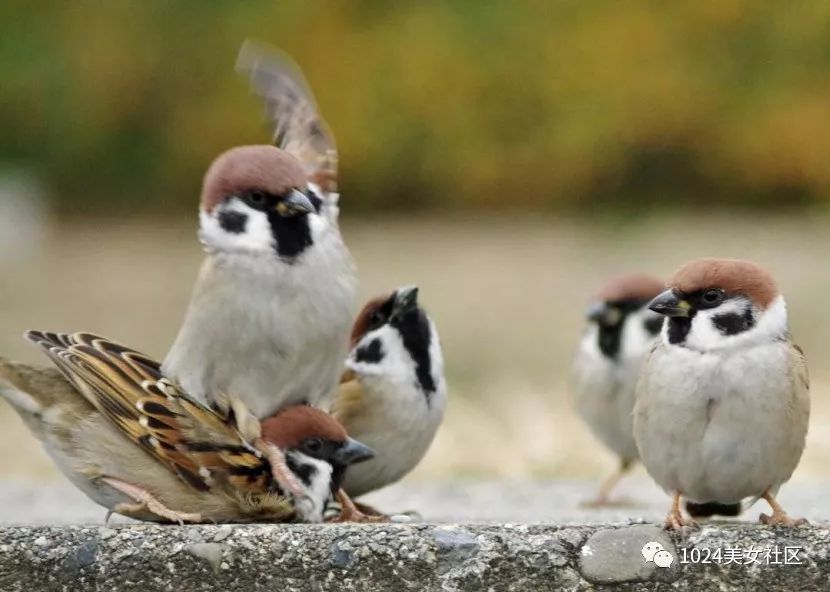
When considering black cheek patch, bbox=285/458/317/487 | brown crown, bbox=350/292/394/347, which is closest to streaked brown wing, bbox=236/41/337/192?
brown crown, bbox=350/292/394/347

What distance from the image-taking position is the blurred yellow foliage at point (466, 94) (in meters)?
10.6

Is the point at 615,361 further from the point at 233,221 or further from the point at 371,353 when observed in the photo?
the point at 233,221

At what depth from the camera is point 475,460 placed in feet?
17.9

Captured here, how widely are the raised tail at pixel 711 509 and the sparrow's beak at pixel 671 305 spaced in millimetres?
428

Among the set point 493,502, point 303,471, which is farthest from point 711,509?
point 493,502

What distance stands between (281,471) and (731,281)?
2.68 ft

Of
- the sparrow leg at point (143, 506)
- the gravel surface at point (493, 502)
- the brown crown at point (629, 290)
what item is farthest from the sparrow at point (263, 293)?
the brown crown at point (629, 290)

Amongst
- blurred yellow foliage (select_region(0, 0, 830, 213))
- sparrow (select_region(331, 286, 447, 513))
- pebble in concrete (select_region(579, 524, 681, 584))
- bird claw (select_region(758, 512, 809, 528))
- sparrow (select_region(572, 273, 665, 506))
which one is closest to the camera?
pebble in concrete (select_region(579, 524, 681, 584))

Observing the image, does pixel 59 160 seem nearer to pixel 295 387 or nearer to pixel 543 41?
pixel 543 41

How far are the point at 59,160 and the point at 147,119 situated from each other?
680 mm

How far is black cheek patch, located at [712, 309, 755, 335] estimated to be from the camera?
2803 mm

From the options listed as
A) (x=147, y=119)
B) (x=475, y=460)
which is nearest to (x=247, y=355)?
→ (x=475, y=460)

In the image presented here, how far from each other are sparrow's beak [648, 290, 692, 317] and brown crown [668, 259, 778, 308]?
0.02 metres

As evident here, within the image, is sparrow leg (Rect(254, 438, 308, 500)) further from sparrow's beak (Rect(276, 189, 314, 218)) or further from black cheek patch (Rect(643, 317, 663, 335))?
black cheek patch (Rect(643, 317, 663, 335))
